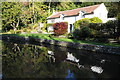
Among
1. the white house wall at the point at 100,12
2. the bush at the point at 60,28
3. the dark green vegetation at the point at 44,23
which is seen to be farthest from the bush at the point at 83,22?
→ the white house wall at the point at 100,12

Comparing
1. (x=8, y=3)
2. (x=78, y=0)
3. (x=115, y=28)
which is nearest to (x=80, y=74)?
(x=115, y=28)

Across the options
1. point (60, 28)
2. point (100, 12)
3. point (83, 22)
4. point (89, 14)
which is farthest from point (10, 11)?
point (100, 12)

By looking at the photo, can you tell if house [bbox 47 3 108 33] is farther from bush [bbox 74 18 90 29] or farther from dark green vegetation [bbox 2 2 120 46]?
bush [bbox 74 18 90 29]

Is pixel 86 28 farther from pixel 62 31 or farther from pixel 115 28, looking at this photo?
pixel 62 31

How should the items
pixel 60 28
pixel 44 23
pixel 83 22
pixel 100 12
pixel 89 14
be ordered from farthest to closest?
pixel 44 23, pixel 100 12, pixel 89 14, pixel 60 28, pixel 83 22

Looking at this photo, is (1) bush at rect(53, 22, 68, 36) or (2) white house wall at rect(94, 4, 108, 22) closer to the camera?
(1) bush at rect(53, 22, 68, 36)

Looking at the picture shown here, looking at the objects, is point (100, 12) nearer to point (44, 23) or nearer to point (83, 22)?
point (83, 22)

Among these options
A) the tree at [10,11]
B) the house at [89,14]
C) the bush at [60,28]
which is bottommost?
the bush at [60,28]

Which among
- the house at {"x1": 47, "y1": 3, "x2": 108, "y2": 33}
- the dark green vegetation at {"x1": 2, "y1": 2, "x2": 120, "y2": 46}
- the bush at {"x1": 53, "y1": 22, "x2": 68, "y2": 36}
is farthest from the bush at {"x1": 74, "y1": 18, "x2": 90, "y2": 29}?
the bush at {"x1": 53, "y1": 22, "x2": 68, "y2": 36}

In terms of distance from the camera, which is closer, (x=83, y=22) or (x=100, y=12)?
(x=83, y=22)

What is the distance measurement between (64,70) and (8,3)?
37840mm

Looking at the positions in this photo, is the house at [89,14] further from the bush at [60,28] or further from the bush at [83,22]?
the bush at [60,28]

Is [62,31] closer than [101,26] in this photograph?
No

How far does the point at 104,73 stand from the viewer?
22.1ft
